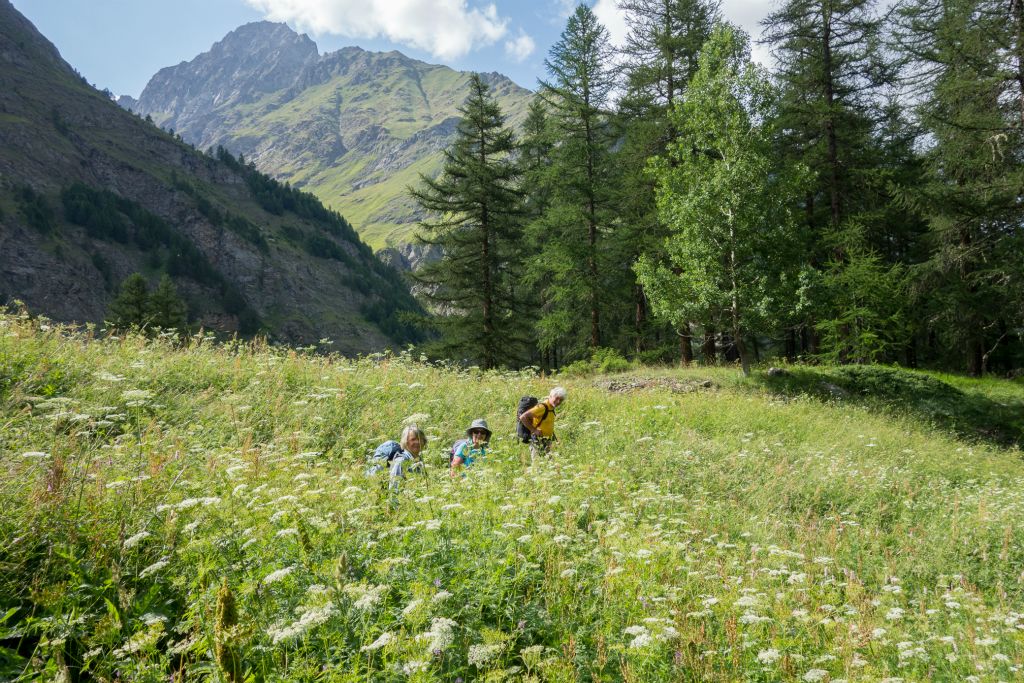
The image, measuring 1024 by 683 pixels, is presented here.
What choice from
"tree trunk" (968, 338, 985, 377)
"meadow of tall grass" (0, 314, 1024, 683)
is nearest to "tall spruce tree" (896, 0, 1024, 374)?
"tree trunk" (968, 338, 985, 377)

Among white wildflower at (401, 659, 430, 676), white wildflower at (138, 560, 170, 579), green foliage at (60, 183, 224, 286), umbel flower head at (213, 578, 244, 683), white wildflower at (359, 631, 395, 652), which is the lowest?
white wildflower at (401, 659, 430, 676)

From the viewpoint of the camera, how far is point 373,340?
414ft

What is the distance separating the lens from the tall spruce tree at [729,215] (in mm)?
16156

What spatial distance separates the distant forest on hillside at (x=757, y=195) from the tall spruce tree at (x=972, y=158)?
0.08 meters

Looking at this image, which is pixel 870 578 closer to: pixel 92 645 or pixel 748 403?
pixel 92 645

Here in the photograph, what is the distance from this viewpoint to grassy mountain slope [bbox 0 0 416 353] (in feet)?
311

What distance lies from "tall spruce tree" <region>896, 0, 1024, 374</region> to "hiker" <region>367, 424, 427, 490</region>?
1878 cm

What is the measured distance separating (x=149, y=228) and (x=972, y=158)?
426 ft

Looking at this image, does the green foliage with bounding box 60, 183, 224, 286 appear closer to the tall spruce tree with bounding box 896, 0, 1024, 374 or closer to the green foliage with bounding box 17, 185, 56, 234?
the green foliage with bounding box 17, 185, 56, 234

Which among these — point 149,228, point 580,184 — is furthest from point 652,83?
point 149,228

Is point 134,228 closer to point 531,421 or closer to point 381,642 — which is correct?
point 531,421

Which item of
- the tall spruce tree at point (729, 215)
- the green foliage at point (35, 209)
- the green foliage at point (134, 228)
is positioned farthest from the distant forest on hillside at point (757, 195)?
the green foliage at point (35, 209)

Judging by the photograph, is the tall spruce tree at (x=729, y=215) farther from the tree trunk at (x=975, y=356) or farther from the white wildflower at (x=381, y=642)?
the white wildflower at (x=381, y=642)

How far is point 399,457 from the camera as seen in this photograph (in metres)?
5.90
